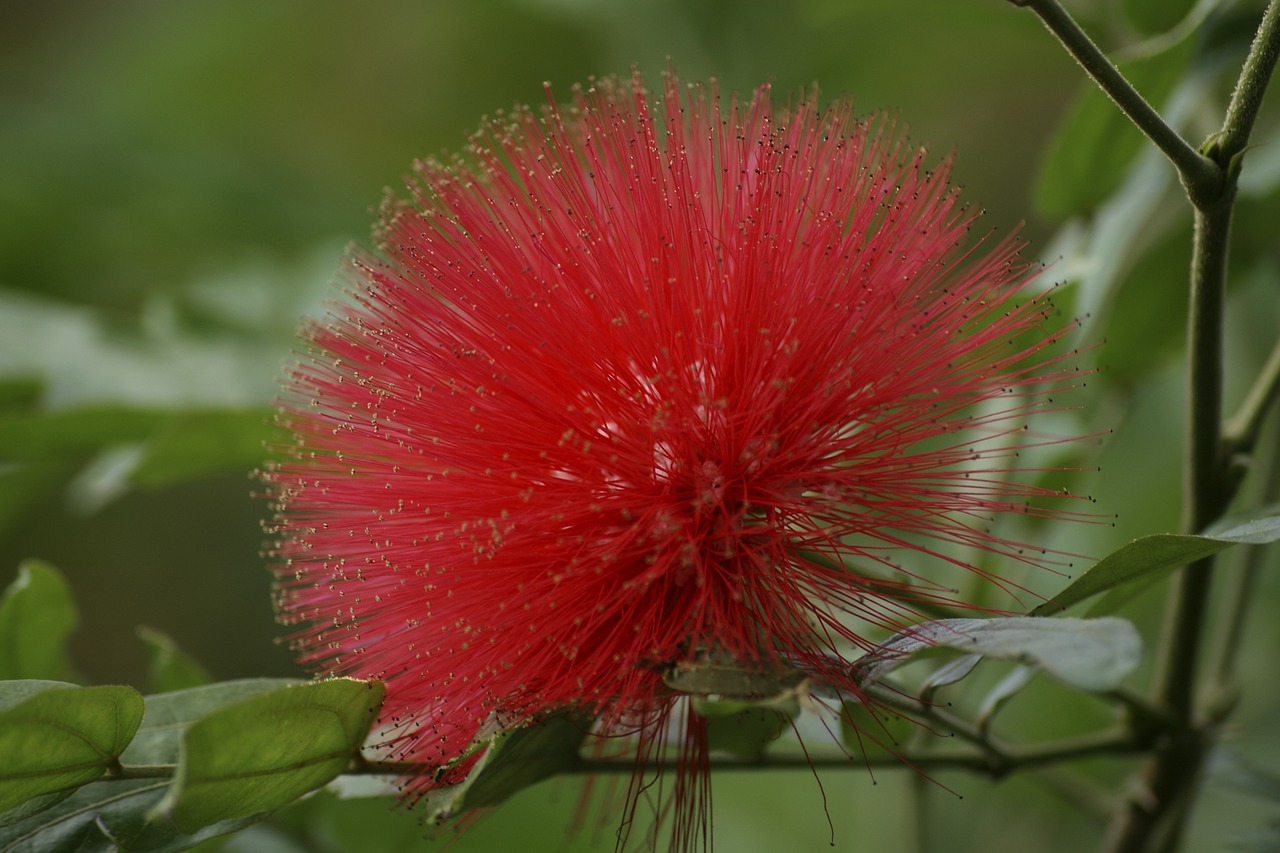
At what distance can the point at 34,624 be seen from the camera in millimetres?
1345

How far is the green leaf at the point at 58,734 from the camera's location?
950mm

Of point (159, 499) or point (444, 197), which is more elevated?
point (444, 197)

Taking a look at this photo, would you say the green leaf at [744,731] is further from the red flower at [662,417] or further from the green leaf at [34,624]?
the green leaf at [34,624]

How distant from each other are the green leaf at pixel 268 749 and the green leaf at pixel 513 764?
10cm

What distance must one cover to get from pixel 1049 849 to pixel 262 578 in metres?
2.51

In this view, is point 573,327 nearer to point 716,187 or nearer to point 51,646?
point 716,187

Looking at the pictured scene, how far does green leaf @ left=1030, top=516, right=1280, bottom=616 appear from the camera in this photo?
92 cm

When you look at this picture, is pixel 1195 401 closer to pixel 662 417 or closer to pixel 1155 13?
pixel 662 417

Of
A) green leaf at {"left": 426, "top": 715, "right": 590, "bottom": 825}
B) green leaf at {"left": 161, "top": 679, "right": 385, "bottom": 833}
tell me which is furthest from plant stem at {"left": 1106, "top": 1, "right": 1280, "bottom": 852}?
green leaf at {"left": 161, "top": 679, "right": 385, "bottom": 833}

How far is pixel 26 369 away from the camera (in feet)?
6.21

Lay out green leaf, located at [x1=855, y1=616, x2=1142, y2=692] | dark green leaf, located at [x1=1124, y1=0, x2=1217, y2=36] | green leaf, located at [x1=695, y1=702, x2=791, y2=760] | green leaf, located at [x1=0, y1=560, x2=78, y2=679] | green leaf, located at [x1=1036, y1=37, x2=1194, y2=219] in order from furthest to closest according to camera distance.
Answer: dark green leaf, located at [x1=1124, y1=0, x2=1217, y2=36]
green leaf, located at [x1=1036, y1=37, x2=1194, y2=219]
green leaf, located at [x1=0, y1=560, x2=78, y2=679]
green leaf, located at [x1=695, y1=702, x2=791, y2=760]
green leaf, located at [x1=855, y1=616, x2=1142, y2=692]

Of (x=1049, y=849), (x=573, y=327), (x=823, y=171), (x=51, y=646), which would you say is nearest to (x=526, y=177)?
(x=573, y=327)

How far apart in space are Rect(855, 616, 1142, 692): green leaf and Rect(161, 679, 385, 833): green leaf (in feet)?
1.50

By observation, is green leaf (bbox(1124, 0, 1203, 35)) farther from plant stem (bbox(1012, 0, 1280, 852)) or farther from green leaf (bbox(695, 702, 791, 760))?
green leaf (bbox(695, 702, 791, 760))
